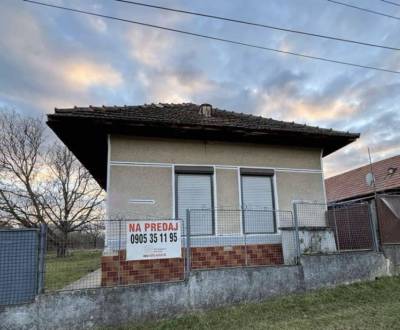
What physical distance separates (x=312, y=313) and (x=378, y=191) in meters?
14.9

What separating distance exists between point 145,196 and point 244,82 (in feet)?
20.0

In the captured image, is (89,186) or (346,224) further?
(89,186)

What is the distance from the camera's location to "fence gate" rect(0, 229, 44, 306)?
5.54m

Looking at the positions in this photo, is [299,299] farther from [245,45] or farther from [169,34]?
[169,34]

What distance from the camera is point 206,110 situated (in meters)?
10.6

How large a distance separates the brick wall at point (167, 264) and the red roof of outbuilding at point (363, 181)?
1317cm

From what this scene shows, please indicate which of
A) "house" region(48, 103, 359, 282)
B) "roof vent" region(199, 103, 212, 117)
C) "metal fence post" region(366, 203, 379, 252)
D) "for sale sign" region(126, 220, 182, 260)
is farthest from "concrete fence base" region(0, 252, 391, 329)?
"roof vent" region(199, 103, 212, 117)

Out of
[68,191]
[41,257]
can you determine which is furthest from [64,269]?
[68,191]

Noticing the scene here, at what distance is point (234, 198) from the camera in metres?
8.95

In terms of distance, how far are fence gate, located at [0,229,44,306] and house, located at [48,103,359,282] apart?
1.63 m

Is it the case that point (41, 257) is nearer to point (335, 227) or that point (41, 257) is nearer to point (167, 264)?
point (167, 264)

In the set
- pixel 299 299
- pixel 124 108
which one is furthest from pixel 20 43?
pixel 299 299

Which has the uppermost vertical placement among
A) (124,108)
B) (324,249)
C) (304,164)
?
(124,108)

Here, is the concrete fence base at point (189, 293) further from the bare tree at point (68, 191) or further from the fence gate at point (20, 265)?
the bare tree at point (68, 191)
